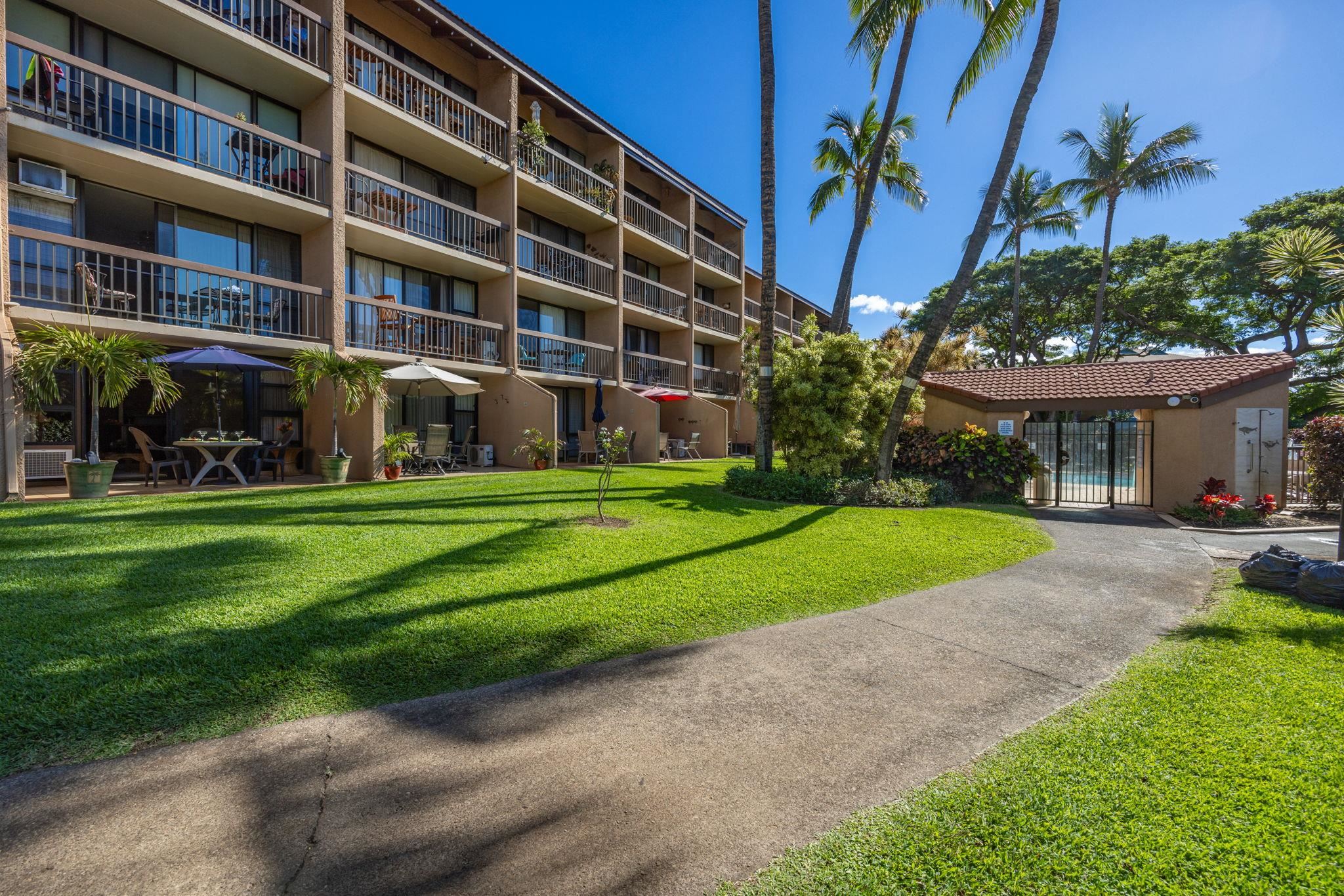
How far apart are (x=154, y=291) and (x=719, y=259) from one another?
841 inches

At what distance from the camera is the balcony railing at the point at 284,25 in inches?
441

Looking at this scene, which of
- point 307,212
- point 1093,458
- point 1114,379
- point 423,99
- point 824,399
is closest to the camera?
point 307,212

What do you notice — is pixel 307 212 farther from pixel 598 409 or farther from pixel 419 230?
pixel 598 409

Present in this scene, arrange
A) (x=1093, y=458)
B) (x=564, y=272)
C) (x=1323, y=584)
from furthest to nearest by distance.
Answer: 1. (x=564, y=272)
2. (x=1093, y=458)
3. (x=1323, y=584)

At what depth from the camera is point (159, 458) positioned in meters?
11.9

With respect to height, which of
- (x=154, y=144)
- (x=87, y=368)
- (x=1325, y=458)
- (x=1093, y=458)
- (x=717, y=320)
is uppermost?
(x=717, y=320)

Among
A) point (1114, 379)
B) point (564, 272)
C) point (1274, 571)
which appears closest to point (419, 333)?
point (564, 272)

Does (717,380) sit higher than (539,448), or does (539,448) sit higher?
(717,380)

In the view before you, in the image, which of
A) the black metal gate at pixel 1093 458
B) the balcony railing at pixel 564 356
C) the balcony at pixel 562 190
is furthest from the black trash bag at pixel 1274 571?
the balcony at pixel 562 190

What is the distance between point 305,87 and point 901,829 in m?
16.6

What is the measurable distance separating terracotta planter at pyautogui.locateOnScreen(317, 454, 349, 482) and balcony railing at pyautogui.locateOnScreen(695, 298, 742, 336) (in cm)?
1693

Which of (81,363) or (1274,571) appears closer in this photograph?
(1274,571)

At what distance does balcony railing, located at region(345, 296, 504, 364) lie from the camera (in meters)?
13.6

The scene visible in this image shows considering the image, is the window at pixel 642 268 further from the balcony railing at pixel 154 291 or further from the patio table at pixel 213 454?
the patio table at pixel 213 454
